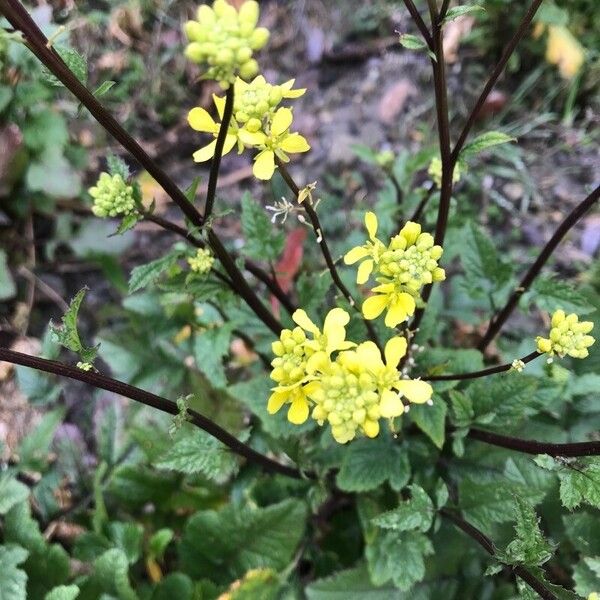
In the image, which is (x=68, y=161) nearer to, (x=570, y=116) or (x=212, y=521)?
(x=212, y=521)

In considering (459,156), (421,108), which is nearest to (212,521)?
(459,156)

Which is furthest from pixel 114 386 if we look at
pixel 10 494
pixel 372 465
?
pixel 10 494

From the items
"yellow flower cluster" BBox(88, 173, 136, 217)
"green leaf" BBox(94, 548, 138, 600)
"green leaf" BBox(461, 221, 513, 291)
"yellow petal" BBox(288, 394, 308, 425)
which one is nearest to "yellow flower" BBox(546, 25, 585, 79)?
"green leaf" BBox(461, 221, 513, 291)

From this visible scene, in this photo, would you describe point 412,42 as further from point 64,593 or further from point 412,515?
point 64,593

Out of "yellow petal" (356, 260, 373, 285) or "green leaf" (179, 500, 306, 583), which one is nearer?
"yellow petal" (356, 260, 373, 285)

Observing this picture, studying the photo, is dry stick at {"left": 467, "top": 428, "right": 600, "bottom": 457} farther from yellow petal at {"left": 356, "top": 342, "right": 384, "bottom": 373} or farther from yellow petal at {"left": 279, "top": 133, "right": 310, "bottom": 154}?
yellow petal at {"left": 279, "top": 133, "right": 310, "bottom": 154}
